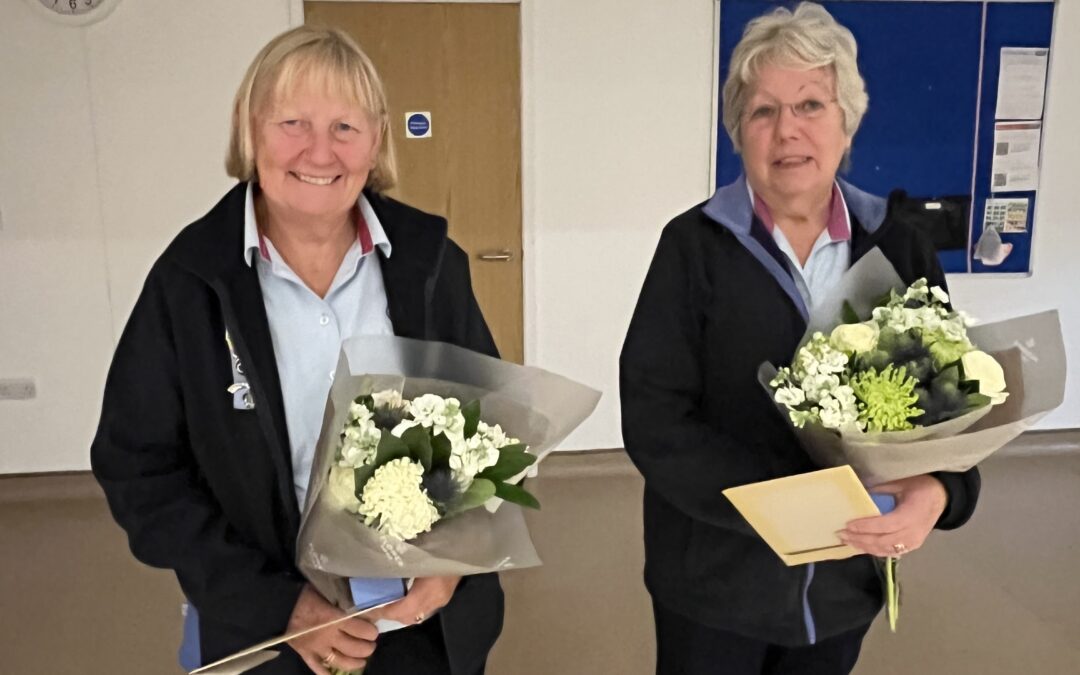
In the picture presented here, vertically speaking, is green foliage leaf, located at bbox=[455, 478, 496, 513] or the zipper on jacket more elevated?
green foliage leaf, located at bbox=[455, 478, 496, 513]

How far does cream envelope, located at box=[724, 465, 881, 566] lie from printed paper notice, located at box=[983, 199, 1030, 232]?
3.27 meters

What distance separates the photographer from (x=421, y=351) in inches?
48.3

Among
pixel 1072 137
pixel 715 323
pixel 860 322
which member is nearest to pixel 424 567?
pixel 715 323

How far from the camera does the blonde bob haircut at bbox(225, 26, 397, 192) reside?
3.92 feet

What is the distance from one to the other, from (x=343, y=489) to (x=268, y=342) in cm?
25

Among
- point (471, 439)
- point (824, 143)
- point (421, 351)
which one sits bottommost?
point (471, 439)

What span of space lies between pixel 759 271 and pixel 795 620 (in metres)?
0.59

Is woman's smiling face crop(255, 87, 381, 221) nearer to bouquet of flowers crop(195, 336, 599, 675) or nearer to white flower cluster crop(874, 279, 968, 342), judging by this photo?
bouquet of flowers crop(195, 336, 599, 675)

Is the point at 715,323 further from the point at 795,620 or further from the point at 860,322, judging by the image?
the point at 795,620

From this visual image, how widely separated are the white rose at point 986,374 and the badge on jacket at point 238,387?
1045 mm

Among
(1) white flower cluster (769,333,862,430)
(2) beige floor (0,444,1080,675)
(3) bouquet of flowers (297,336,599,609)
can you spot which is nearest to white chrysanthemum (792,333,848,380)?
(1) white flower cluster (769,333,862,430)

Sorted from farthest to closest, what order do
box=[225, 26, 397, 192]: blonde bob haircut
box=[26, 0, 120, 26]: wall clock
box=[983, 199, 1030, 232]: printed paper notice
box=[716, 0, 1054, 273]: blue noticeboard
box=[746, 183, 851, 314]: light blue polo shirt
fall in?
box=[983, 199, 1030, 232]: printed paper notice < box=[716, 0, 1054, 273]: blue noticeboard < box=[26, 0, 120, 26]: wall clock < box=[746, 183, 851, 314]: light blue polo shirt < box=[225, 26, 397, 192]: blonde bob haircut

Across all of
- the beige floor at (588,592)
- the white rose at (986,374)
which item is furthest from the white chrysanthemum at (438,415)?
the beige floor at (588,592)

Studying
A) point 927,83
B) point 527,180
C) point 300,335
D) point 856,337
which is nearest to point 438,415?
point 300,335
